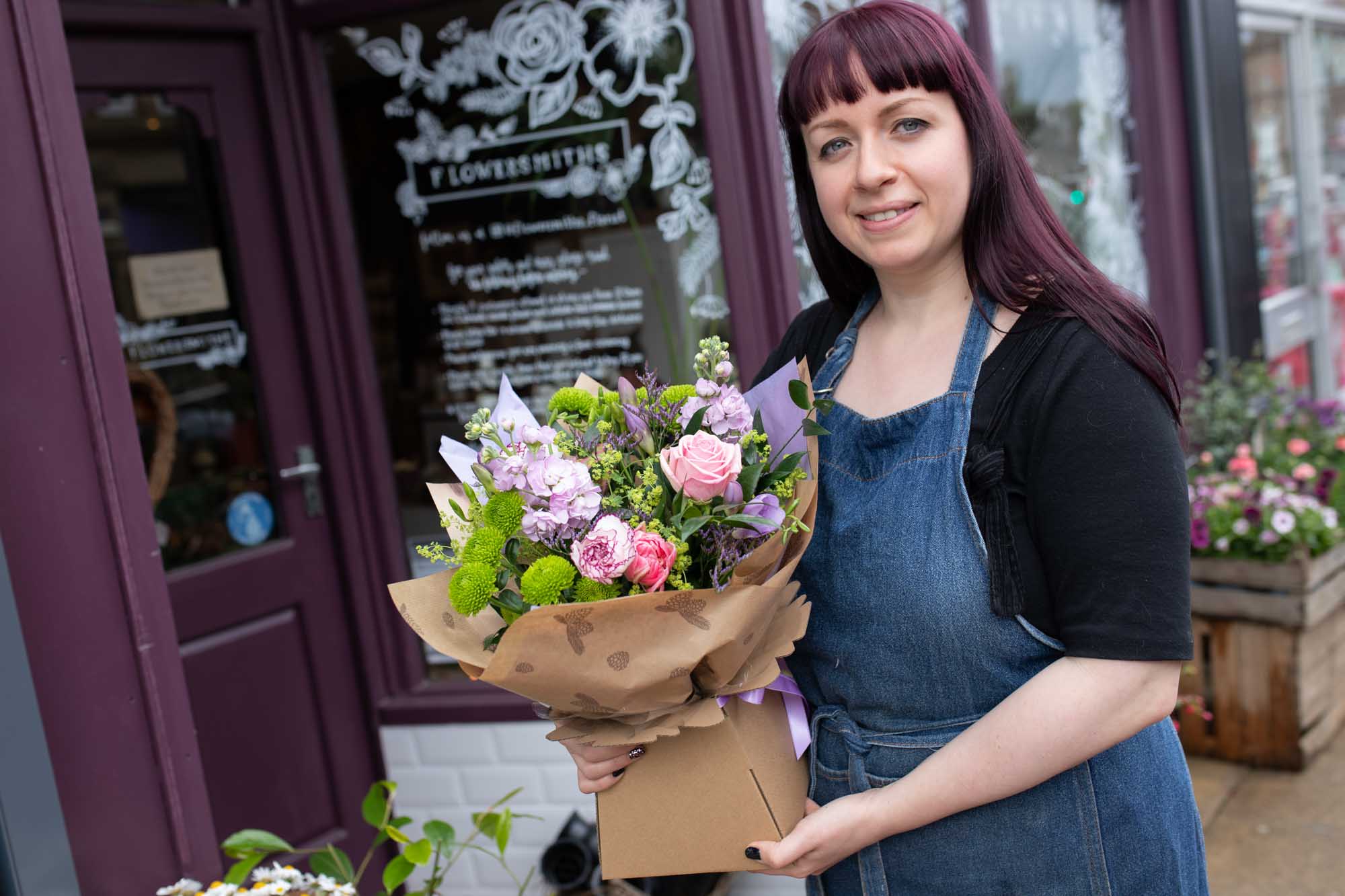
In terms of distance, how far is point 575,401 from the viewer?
4.72 feet

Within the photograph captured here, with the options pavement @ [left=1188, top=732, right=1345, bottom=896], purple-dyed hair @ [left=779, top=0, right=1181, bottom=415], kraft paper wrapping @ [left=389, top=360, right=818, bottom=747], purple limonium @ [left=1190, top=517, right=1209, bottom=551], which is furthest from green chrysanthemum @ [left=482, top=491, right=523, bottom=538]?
purple limonium @ [left=1190, top=517, right=1209, bottom=551]

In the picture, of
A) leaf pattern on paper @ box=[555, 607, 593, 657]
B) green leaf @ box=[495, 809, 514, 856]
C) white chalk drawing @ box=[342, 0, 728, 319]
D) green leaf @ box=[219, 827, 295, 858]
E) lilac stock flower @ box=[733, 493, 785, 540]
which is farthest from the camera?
white chalk drawing @ box=[342, 0, 728, 319]

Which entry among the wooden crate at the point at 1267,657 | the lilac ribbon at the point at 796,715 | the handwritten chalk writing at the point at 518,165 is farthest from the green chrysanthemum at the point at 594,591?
the wooden crate at the point at 1267,657

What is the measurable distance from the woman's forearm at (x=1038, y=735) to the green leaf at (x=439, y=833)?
37.0 inches

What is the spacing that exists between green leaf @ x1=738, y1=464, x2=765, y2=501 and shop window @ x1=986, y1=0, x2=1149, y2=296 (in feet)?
10.4

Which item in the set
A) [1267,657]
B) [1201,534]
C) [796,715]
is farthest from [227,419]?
[1267,657]

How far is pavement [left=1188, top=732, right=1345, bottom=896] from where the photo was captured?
10.1 ft

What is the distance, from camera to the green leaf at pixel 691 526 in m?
1.28

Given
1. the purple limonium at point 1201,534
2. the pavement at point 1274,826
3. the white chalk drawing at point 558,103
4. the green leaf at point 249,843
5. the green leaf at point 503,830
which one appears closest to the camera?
the green leaf at point 249,843

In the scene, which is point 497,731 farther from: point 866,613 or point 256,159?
point 866,613

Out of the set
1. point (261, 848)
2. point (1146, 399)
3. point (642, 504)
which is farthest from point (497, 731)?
point (1146, 399)

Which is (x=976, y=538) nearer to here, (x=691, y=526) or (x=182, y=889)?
(x=691, y=526)

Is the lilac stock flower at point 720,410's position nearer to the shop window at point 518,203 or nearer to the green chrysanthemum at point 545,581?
the green chrysanthemum at point 545,581

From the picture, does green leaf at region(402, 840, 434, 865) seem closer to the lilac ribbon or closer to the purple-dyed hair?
the lilac ribbon
